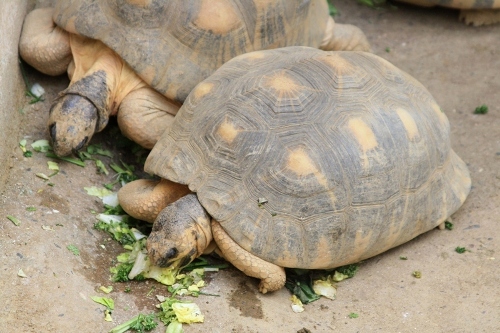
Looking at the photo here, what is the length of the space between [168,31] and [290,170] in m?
1.45

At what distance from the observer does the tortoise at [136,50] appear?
4645 millimetres

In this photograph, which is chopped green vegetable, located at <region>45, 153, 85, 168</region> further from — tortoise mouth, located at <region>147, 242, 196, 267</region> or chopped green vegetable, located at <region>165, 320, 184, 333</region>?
chopped green vegetable, located at <region>165, 320, 184, 333</region>

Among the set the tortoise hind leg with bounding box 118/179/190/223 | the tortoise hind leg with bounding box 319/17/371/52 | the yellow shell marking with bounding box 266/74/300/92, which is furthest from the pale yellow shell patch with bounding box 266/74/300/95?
the tortoise hind leg with bounding box 319/17/371/52

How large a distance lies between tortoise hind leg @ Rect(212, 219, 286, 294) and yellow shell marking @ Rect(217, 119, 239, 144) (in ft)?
1.46

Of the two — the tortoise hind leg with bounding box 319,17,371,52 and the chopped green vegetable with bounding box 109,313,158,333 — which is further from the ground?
the tortoise hind leg with bounding box 319,17,371,52

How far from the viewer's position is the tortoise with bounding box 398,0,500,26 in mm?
6582

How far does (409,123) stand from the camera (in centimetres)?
419

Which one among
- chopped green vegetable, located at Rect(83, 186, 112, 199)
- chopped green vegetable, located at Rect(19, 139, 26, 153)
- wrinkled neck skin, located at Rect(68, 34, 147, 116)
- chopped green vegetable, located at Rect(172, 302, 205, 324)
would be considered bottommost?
chopped green vegetable, located at Rect(172, 302, 205, 324)

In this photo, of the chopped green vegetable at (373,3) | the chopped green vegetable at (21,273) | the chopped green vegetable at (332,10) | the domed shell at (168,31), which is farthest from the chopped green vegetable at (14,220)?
the chopped green vegetable at (373,3)

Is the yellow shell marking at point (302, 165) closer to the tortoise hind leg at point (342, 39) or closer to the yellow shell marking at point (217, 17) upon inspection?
the yellow shell marking at point (217, 17)

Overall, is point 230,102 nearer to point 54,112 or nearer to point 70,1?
point 54,112

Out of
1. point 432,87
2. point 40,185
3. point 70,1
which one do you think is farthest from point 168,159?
point 432,87

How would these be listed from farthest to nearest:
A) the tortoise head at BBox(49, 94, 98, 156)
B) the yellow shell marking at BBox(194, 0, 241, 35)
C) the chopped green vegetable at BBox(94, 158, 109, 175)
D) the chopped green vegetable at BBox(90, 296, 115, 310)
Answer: the yellow shell marking at BBox(194, 0, 241, 35) → the chopped green vegetable at BBox(94, 158, 109, 175) → the tortoise head at BBox(49, 94, 98, 156) → the chopped green vegetable at BBox(90, 296, 115, 310)

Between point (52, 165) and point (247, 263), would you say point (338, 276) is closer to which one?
point (247, 263)
